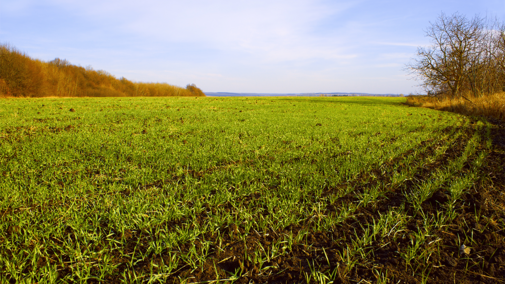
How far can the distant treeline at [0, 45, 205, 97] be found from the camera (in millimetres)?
31422

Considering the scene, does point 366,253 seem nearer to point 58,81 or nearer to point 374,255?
point 374,255

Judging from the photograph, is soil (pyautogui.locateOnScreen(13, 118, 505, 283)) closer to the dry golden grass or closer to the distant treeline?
the dry golden grass

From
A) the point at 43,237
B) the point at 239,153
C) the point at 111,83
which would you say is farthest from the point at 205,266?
the point at 111,83

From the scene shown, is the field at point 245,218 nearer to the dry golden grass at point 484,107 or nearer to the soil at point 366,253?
the soil at point 366,253

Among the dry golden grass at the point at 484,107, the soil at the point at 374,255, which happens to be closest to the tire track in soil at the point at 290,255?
the soil at the point at 374,255

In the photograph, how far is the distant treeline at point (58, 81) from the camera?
31422mm

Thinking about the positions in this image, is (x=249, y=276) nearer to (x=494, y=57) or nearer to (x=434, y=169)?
(x=434, y=169)

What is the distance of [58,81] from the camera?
41.0 meters

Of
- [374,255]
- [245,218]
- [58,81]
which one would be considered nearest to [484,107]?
[374,255]

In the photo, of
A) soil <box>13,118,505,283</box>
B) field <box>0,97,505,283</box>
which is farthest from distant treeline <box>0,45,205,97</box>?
soil <box>13,118,505,283</box>

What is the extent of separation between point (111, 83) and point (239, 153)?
63.3 meters

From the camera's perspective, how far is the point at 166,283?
1751 mm

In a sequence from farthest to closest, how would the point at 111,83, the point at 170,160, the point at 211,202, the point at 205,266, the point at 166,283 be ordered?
the point at 111,83 → the point at 170,160 → the point at 211,202 → the point at 205,266 → the point at 166,283

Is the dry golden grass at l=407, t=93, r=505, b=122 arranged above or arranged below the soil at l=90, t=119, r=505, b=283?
above
